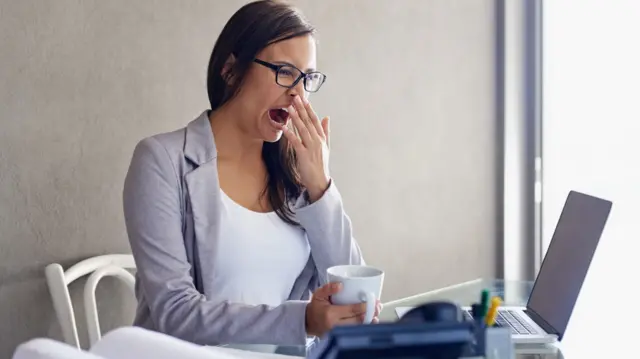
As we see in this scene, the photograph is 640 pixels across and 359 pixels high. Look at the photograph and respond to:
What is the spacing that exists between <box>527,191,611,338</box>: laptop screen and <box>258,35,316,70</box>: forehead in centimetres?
57

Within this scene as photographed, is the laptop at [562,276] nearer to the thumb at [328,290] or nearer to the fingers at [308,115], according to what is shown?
the thumb at [328,290]

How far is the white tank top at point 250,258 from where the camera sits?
1.36 m

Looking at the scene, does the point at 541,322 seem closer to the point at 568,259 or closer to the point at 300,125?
the point at 568,259

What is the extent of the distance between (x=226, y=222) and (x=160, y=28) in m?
0.71

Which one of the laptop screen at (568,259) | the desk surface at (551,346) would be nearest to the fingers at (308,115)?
Answer: the desk surface at (551,346)

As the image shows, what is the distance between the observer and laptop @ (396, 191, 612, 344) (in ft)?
4.00

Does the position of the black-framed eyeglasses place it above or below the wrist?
above

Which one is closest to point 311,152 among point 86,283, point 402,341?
point 86,283

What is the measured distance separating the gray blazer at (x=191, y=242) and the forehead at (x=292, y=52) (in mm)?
191

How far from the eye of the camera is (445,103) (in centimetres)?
251

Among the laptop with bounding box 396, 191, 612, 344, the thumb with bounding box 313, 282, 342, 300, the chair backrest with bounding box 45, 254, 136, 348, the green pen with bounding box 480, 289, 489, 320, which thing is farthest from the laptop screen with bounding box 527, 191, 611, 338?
the chair backrest with bounding box 45, 254, 136, 348

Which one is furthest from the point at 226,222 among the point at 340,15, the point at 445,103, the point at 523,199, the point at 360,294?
the point at 523,199

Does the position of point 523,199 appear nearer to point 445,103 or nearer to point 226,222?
point 445,103

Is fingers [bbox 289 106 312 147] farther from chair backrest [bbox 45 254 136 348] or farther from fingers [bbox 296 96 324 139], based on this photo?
chair backrest [bbox 45 254 136 348]
